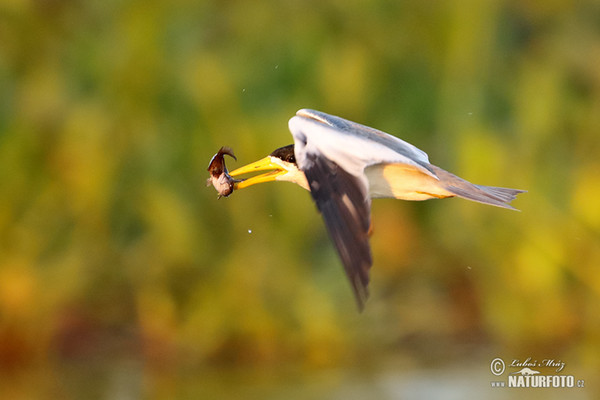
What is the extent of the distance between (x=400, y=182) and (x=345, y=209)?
Answer: 757 mm

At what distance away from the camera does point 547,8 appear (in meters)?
11.0

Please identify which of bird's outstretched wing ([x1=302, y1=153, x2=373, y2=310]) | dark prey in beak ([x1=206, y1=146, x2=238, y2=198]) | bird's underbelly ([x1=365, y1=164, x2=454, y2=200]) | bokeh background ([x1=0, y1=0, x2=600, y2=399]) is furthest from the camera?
bokeh background ([x1=0, y1=0, x2=600, y2=399])

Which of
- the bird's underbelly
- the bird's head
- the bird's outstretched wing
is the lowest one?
the bird's outstretched wing

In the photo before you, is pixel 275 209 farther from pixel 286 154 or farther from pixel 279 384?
Answer: pixel 286 154

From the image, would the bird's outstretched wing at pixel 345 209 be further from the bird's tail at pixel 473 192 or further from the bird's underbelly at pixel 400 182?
the bird's tail at pixel 473 192

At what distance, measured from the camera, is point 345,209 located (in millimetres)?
4676

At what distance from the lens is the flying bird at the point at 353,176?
4.54 metres

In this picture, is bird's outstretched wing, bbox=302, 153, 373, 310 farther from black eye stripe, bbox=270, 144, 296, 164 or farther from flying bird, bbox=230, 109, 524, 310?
black eye stripe, bbox=270, 144, 296, 164

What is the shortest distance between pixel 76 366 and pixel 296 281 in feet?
7.07

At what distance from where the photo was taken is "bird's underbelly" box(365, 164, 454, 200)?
5336 millimetres

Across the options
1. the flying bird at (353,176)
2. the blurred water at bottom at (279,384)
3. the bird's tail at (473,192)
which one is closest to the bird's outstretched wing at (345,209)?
the flying bird at (353,176)

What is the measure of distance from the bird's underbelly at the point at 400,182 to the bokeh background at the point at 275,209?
4103 millimetres

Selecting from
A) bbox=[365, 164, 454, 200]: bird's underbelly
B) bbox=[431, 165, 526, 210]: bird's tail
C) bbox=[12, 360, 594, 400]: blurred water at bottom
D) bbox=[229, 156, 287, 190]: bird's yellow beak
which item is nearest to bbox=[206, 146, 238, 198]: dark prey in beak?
bbox=[229, 156, 287, 190]: bird's yellow beak

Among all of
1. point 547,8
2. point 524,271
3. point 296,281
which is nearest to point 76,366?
point 296,281
